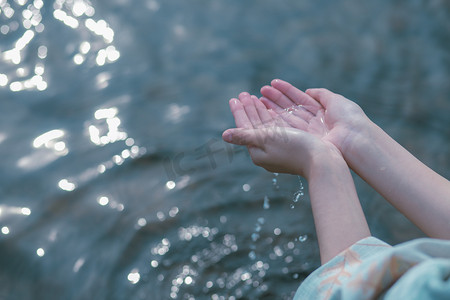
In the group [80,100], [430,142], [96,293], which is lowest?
[96,293]

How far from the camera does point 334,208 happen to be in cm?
104

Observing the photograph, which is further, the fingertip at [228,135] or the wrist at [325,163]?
the fingertip at [228,135]

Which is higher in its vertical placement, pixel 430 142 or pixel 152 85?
pixel 152 85

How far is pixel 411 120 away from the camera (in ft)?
5.91

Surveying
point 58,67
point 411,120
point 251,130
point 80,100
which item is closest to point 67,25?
point 58,67

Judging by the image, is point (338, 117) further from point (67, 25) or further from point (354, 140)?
point (67, 25)

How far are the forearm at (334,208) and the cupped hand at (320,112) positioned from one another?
13cm

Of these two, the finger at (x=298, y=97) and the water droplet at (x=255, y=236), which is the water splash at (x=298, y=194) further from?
the finger at (x=298, y=97)

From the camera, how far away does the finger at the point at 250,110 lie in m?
1.35

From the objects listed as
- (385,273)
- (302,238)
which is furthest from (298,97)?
(385,273)

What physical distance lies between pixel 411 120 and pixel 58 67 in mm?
1340

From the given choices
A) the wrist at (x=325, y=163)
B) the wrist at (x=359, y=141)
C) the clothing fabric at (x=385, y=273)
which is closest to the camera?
the clothing fabric at (x=385, y=273)

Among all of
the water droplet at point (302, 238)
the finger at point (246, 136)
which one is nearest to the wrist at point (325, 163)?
the finger at point (246, 136)

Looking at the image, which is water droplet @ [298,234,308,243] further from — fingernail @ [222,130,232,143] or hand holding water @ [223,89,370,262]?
fingernail @ [222,130,232,143]
